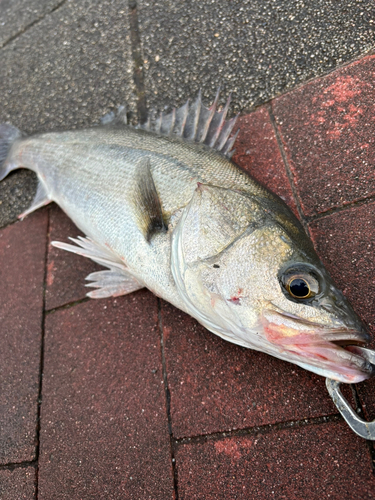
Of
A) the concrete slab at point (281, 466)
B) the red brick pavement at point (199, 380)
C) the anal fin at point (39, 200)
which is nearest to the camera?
the concrete slab at point (281, 466)

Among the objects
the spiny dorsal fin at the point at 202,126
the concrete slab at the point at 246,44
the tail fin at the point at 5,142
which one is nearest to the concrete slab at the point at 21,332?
the tail fin at the point at 5,142

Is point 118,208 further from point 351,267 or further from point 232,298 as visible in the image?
point 351,267

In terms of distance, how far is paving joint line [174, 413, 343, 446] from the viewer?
1.75m

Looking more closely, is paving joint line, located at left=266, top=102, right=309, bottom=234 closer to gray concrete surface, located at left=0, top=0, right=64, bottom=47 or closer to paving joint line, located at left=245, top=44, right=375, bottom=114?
paving joint line, located at left=245, top=44, right=375, bottom=114

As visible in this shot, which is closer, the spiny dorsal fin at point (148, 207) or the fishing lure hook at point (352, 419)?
the fishing lure hook at point (352, 419)

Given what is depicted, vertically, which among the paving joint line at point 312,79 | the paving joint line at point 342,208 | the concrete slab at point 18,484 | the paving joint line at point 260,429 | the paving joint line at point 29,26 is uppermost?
the paving joint line at point 29,26

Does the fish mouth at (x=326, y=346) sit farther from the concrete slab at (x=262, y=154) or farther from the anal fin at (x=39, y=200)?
the anal fin at (x=39, y=200)

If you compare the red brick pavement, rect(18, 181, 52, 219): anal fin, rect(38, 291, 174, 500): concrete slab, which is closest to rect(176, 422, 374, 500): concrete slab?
the red brick pavement

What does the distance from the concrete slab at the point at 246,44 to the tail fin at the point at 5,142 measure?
124cm

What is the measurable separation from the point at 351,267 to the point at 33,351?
2.14 metres

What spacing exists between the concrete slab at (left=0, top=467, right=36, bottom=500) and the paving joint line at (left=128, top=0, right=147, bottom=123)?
2.64 m

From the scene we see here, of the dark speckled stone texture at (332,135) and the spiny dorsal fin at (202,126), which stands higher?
the spiny dorsal fin at (202,126)

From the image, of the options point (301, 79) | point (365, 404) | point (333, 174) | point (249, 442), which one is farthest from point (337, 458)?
point (301, 79)

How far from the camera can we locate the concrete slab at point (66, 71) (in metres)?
3.19
